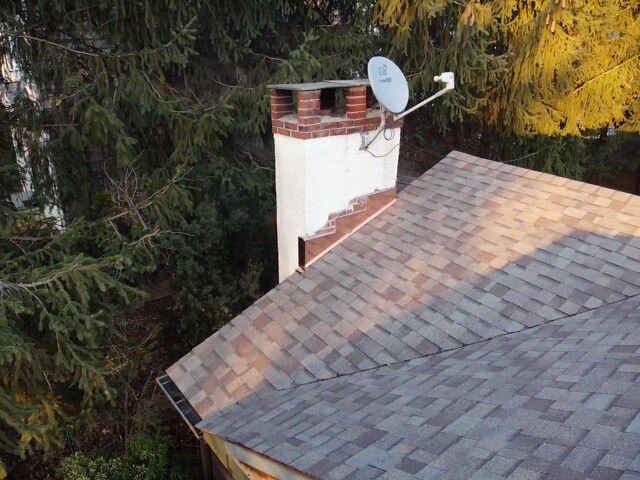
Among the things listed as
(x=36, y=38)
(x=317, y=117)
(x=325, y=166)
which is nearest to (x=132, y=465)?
(x=325, y=166)

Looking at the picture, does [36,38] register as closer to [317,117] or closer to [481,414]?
[317,117]

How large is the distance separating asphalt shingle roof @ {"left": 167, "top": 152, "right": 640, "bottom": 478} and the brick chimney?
254 millimetres

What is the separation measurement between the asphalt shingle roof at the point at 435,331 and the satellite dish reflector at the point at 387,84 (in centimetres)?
117

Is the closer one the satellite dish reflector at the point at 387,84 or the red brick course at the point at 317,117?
the red brick course at the point at 317,117

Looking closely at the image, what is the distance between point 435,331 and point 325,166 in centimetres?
206

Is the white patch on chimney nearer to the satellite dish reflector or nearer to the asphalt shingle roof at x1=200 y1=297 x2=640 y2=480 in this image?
the satellite dish reflector

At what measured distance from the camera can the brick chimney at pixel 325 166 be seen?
480cm

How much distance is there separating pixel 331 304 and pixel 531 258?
6.30 ft

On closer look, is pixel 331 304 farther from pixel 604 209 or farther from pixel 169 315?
pixel 169 315

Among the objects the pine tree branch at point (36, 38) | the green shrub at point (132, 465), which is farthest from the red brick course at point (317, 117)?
the green shrub at point (132, 465)

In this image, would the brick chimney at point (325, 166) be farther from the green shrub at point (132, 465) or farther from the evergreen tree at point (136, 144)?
the green shrub at point (132, 465)

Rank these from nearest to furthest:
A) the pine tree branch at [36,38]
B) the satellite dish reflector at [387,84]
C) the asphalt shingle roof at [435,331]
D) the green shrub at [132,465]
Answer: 1. the asphalt shingle roof at [435,331]
2. the satellite dish reflector at [387,84]
3. the green shrub at [132,465]
4. the pine tree branch at [36,38]

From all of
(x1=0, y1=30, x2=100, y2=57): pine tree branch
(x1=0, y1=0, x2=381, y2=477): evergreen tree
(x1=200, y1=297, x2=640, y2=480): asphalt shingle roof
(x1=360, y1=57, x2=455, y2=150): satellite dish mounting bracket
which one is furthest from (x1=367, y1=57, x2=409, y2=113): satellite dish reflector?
(x1=0, y1=30, x2=100, y2=57): pine tree branch

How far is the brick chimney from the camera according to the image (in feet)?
15.7
